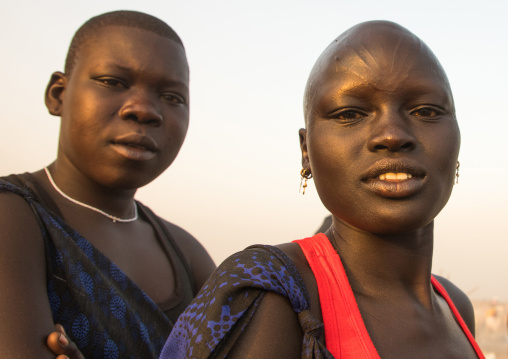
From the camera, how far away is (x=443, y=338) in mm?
1788

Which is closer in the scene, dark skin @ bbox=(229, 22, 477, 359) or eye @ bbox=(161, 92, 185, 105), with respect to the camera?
dark skin @ bbox=(229, 22, 477, 359)

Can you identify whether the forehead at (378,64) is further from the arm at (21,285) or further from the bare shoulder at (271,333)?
the arm at (21,285)

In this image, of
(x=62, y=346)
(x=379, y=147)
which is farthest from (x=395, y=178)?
(x=62, y=346)

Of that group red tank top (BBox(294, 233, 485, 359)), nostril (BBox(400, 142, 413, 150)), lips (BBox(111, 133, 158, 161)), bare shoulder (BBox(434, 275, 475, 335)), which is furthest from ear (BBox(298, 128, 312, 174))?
lips (BBox(111, 133, 158, 161))

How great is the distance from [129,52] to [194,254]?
49.1 inches

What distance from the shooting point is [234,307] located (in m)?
1.41

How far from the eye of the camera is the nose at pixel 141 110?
275 centimetres

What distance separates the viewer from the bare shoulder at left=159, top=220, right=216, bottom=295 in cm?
322

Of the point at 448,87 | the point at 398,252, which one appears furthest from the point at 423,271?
the point at 448,87

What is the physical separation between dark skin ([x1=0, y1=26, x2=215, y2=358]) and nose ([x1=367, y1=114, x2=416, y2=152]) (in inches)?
56.6

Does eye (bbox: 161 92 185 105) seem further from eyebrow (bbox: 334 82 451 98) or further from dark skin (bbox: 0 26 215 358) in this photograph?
eyebrow (bbox: 334 82 451 98)

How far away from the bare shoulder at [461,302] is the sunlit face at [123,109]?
1.54 m

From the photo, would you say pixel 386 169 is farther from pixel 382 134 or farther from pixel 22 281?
pixel 22 281

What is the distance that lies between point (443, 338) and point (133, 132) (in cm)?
173
